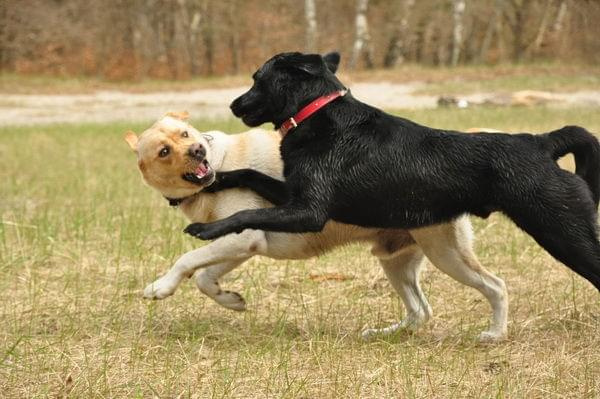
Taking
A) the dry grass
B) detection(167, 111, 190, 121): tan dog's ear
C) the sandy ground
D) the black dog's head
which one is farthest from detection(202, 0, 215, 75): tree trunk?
the black dog's head

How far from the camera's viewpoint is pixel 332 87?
4.54 metres

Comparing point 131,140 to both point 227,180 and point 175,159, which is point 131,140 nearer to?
point 175,159

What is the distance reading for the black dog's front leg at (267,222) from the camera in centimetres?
427

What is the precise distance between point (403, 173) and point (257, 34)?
2757cm

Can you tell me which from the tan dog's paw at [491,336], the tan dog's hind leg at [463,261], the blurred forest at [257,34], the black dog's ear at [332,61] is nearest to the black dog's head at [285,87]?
the black dog's ear at [332,61]

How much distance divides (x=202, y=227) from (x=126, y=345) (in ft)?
2.41

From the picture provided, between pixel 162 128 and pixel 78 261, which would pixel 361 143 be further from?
pixel 78 261

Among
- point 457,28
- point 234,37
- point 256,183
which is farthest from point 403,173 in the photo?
point 457,28

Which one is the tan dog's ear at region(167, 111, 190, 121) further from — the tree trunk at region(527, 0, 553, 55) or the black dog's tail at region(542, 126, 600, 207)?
the tree trunk at region(527, 0, 553, 55)

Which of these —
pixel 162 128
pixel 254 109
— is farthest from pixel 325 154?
pixel 162 128

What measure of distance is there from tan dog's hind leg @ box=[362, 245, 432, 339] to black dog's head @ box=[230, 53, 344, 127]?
104 cm

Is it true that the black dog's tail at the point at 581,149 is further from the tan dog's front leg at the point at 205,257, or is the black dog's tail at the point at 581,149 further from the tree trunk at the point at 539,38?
the tree trunk at the point at 539,38

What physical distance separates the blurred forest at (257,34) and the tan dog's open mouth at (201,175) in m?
25.0

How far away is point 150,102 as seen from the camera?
23.9m
